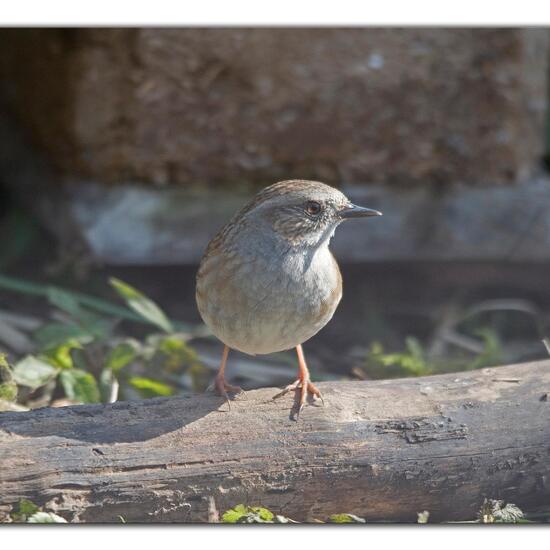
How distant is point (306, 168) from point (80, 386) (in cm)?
294

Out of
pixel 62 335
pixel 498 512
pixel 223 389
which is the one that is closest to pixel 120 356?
pixel 62 335

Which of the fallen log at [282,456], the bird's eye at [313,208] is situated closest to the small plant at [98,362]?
the fallen log at [282,456]

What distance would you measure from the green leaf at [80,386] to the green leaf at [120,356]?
246 mm

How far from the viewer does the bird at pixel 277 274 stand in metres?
4.20

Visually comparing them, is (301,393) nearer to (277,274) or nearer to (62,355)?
(277,274)

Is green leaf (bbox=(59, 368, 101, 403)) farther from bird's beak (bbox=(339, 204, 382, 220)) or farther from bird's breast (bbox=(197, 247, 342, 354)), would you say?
bird's beak (bbox=(339, 204, 382, 220))

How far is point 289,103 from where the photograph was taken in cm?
700

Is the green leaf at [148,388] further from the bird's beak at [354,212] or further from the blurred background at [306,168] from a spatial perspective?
the bird's beak at [354,212]

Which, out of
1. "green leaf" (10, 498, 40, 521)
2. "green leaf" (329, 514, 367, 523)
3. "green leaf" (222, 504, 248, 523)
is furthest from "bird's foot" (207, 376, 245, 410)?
"green leaf" (10, 498, 40, 521)

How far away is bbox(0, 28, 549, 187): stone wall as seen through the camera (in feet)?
22.4

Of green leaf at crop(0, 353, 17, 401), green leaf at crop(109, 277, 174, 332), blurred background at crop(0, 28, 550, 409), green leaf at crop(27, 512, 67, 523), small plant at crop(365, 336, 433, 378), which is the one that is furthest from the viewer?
blurred background at crop(0, 28, 550, 409)

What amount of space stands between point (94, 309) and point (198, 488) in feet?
9.30

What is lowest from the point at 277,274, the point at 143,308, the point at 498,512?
the point at 498,512

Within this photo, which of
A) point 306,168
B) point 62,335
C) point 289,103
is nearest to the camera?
point 62,335
